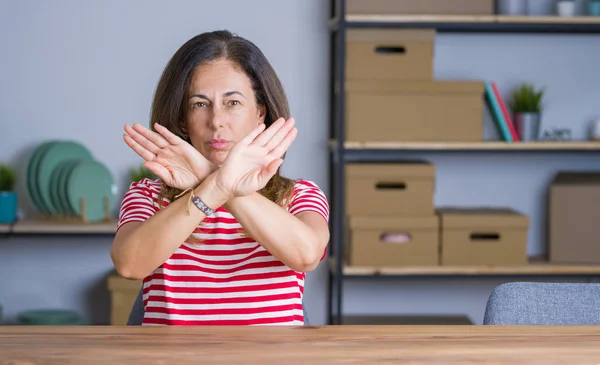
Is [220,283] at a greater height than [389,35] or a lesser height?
lesser

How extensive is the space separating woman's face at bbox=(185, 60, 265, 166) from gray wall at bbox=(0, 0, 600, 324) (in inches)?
74.0

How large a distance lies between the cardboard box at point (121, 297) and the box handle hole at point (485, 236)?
1331 millimetres

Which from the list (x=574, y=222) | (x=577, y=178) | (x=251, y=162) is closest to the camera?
A: (x=251, y=162)

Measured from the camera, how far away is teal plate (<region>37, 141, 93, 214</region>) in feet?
11.1

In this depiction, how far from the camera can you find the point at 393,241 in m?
3.24

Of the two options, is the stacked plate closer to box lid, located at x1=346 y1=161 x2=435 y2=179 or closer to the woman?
box lid, located at x1=346 y1=161 x2=435 y2=179

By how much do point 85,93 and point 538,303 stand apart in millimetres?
2458

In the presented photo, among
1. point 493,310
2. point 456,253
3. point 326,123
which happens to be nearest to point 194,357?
point 493,310

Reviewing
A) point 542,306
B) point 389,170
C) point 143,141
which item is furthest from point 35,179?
point 542,306

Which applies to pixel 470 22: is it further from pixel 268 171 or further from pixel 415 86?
pixel 268 171

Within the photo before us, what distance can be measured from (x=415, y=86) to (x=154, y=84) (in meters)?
1.08

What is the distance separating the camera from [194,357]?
3.73 ft

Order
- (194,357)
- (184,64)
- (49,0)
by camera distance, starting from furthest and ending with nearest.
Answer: (49,0) → (184,64) → (194,357)

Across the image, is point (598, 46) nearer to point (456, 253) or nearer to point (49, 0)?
point (456, 253)
